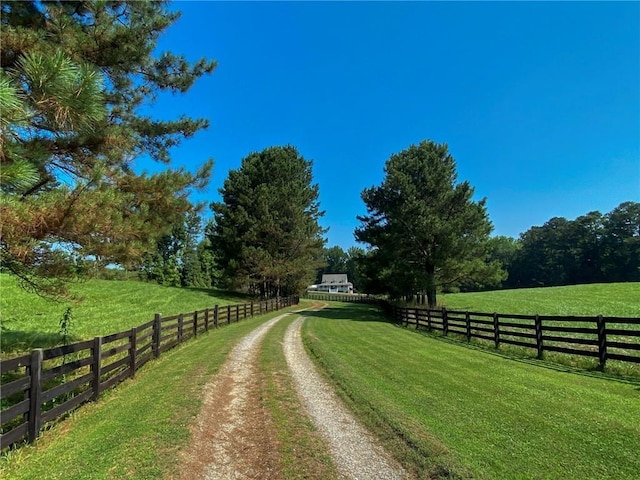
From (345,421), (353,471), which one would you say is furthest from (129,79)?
(353,471)

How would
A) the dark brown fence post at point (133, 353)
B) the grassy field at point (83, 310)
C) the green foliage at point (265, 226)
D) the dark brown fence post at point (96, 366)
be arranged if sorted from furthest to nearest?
the green foliage at point (265, 226), the grassy field at point (83, 310), the dark brown fence post at point (133, 353), the dark brown fence post at point (96, 366)

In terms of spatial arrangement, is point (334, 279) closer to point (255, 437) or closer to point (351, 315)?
point (351, 315)

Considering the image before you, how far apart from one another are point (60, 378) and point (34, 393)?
3693 mm

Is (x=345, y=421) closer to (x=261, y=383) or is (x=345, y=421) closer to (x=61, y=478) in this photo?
(x=261, y=383)

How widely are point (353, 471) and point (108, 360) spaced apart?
26.6ft

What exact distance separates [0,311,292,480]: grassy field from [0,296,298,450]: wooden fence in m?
0.22

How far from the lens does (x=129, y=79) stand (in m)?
8.67

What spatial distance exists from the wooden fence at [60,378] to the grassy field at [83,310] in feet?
5.95

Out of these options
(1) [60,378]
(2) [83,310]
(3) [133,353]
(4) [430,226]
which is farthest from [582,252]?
(1) [60,378]

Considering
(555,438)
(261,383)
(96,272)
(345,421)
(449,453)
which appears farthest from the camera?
(96,272)

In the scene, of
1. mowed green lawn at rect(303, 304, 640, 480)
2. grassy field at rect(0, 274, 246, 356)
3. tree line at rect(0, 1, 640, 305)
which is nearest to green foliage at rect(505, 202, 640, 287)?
tree line at rect(0, 1, 640, 305)

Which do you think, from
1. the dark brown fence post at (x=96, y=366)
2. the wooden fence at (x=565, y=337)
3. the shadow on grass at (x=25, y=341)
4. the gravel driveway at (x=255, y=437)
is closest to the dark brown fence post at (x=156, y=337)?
the shadow on grass at (x=25, y=341)

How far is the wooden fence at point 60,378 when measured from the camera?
14.9 ft

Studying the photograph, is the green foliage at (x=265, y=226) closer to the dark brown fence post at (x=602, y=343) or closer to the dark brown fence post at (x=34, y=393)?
the dark brown fence post at (x=602, y=343)
